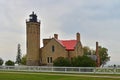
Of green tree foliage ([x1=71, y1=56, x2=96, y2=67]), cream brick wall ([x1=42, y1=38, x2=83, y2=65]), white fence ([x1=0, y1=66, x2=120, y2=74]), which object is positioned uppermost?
cream brick wall ([x1=42, y1=38, x2=83, y2=65])

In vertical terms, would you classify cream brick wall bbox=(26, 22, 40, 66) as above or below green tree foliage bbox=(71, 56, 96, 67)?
above

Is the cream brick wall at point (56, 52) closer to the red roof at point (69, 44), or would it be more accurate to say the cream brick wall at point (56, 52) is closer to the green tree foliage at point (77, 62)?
the red roof at point (69, 44)

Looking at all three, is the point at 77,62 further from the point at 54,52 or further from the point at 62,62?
the point at 54,52

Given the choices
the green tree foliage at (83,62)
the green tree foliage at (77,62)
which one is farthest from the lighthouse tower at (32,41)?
the green tree foliage at (83,62)

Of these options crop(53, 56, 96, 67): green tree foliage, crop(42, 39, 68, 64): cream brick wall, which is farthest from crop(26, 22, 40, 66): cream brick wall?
crop(53, 56, 96, 67): green tree foliage

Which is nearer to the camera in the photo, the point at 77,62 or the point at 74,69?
the point at 74,69

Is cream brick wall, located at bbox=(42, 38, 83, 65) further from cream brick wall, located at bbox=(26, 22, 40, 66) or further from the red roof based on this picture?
cream brick wall, located at bbox=(26, 22, 40, 66)

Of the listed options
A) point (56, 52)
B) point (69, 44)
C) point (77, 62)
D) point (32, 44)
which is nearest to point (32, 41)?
point (32, 44)

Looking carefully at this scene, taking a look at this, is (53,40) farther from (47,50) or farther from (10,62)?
(10,62)

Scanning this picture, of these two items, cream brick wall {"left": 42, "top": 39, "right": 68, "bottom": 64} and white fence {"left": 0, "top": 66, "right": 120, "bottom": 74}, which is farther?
cream brick wall {"left": 42, "top": 39, "right": 68, "bottom": 64}

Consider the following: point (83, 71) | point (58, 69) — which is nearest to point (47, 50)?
point (58, 69)

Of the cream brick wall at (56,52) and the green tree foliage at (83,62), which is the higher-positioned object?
the cream brick wall at (56,52)

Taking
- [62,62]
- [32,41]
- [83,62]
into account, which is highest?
[32,41]

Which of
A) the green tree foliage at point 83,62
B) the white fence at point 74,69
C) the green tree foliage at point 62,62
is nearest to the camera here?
the white fence at point 74,69
